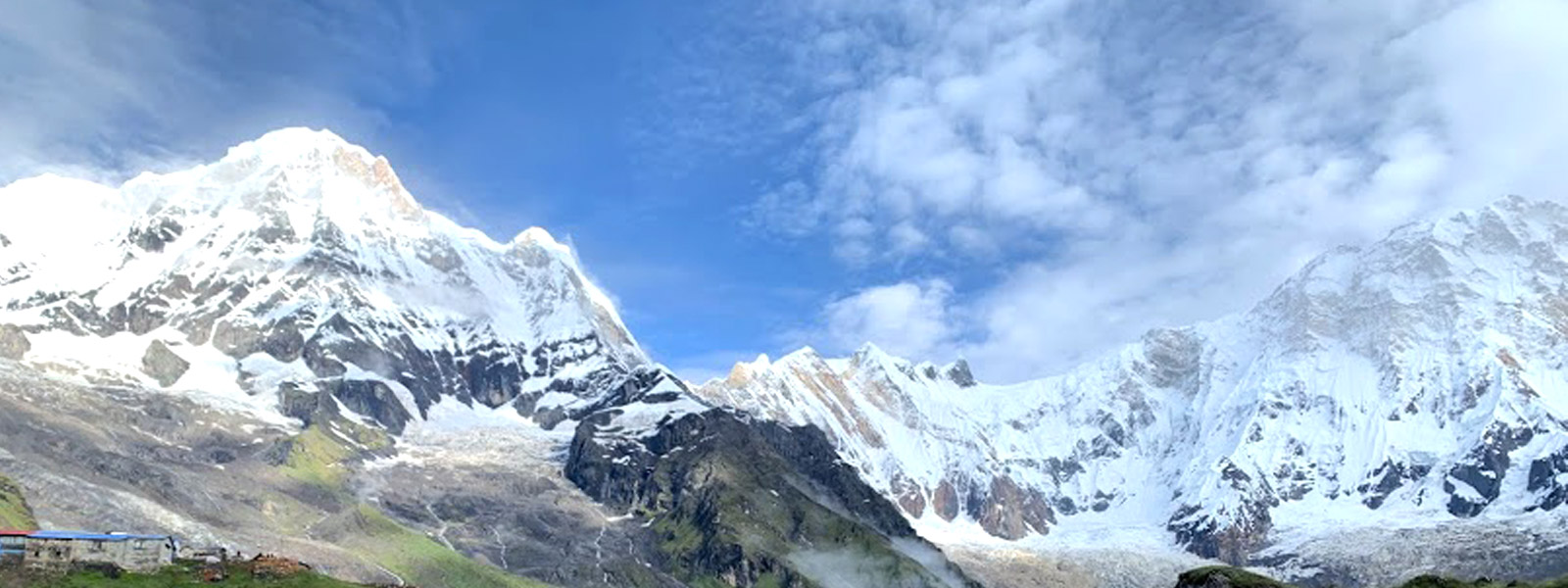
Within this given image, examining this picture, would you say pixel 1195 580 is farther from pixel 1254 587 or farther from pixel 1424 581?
pixel 1424 581

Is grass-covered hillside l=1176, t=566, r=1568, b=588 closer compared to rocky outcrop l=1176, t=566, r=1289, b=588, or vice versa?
rocky outcrop l=1176, t=566, r=1289, b=588

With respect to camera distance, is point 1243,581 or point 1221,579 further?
point 1221,579

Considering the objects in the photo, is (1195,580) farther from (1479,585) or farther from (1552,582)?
(1552,582)

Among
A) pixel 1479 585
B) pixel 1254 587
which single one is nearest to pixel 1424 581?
pixel 1479 585

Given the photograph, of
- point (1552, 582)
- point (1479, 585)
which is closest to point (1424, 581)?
point (1479, 585)

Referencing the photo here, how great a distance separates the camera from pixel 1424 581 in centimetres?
17538

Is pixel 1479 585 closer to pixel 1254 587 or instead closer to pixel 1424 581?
pixel 1424 581

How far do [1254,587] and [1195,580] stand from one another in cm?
718

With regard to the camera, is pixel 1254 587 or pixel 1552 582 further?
pixel 1552 582

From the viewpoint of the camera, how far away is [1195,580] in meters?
163

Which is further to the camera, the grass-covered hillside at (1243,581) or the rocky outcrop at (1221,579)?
the grass-covered hillside at (1243,581)

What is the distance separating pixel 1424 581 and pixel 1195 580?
3416 centimetres

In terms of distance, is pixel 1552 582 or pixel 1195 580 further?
pixel 1552 582

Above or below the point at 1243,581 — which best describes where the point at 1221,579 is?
above
